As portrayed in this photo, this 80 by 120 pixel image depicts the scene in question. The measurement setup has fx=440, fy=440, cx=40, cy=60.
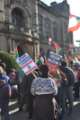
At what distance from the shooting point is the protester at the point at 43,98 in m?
7.95

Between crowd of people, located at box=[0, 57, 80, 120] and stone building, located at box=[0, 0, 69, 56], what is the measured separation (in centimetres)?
2321

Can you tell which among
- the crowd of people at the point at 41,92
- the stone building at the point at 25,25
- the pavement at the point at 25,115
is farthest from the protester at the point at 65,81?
the stone building at the point at 25,25

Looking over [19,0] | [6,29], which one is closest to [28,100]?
[6,29]

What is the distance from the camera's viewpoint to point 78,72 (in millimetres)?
15453

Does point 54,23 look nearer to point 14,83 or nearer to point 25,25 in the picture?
point 25,25

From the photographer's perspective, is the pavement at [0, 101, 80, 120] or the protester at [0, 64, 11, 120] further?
the pavement at [0, 101, 80, 120]

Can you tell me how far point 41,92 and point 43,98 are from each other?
0.12m

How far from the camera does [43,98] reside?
8000mm

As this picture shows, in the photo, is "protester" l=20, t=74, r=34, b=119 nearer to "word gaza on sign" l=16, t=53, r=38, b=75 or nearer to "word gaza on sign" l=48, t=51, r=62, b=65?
"word gaza on sign" l=16, t=53, r=38, b=75

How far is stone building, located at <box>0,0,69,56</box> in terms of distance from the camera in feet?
126

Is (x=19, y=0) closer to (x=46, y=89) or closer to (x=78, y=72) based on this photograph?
(x=78, y=72)

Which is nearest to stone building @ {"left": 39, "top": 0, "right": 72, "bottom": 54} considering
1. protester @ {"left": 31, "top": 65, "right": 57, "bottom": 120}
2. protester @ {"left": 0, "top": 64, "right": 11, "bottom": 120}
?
protester @ {"left": 0, "top": 64, "right": 11, "bottom": 120}

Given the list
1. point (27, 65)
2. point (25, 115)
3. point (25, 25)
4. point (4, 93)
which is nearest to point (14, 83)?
point (25, 115)

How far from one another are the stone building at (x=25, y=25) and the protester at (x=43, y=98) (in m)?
29.7
